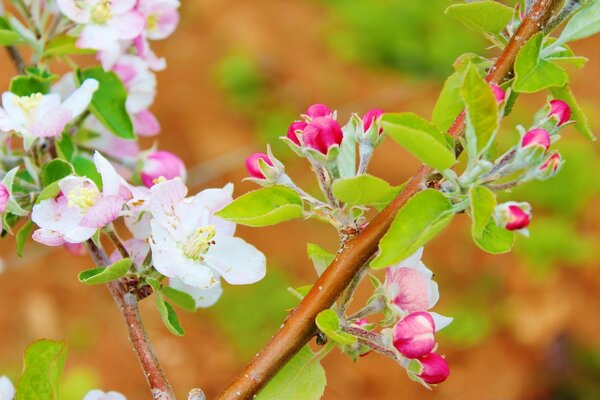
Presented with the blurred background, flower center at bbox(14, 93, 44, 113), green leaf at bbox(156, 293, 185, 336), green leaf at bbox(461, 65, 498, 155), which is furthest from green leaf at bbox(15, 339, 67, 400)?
the blurred background

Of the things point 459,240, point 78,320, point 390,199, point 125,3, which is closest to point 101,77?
point 125,3

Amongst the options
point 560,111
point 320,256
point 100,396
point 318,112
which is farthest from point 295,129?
point 100,396

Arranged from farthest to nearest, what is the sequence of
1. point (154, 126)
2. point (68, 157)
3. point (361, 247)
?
point (154, 126) < point (68, 157) < point (361, 247)

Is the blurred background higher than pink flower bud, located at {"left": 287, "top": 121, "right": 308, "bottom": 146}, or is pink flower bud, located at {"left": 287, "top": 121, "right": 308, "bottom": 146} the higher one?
pink flower bud, located at {"left": 287, "top": 121, "right": 308, "bottom": 146}

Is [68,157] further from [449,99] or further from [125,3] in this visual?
[449,99]

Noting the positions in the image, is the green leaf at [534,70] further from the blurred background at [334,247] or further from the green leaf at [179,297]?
the blurred background at [334,247]

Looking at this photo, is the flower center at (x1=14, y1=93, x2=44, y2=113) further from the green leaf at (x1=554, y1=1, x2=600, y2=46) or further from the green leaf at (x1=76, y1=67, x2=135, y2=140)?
the green leaf at (x1=554, y1=1, x2=600, y2=46)
